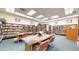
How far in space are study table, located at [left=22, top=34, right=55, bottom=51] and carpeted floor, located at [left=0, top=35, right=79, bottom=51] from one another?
0.11 meters

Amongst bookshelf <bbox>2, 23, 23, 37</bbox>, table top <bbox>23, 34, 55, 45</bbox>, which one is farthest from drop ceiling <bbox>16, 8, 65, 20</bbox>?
table top <bbox>23, 34, 55, 45</bbox>

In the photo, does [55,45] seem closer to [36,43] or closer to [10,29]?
[36,43]

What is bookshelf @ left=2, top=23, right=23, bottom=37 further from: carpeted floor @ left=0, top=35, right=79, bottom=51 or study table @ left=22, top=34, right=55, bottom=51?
study table @ left=22, top=34, right=55, bottom=51

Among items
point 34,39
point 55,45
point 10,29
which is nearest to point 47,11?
point 34,39

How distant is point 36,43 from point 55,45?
49 centimetres

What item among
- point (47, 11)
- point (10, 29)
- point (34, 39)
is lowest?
point (34, 39)

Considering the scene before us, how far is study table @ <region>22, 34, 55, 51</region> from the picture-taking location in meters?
3.00

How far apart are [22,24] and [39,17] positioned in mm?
480

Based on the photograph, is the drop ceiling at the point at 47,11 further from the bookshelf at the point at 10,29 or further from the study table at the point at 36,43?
the study table at the point at 36,43

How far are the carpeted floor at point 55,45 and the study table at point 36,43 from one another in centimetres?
11

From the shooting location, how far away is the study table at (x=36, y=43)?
300cm

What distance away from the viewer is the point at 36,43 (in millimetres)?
3004

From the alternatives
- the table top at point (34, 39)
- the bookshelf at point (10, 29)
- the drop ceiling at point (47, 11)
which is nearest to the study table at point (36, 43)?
the table top at point (34, 39)
